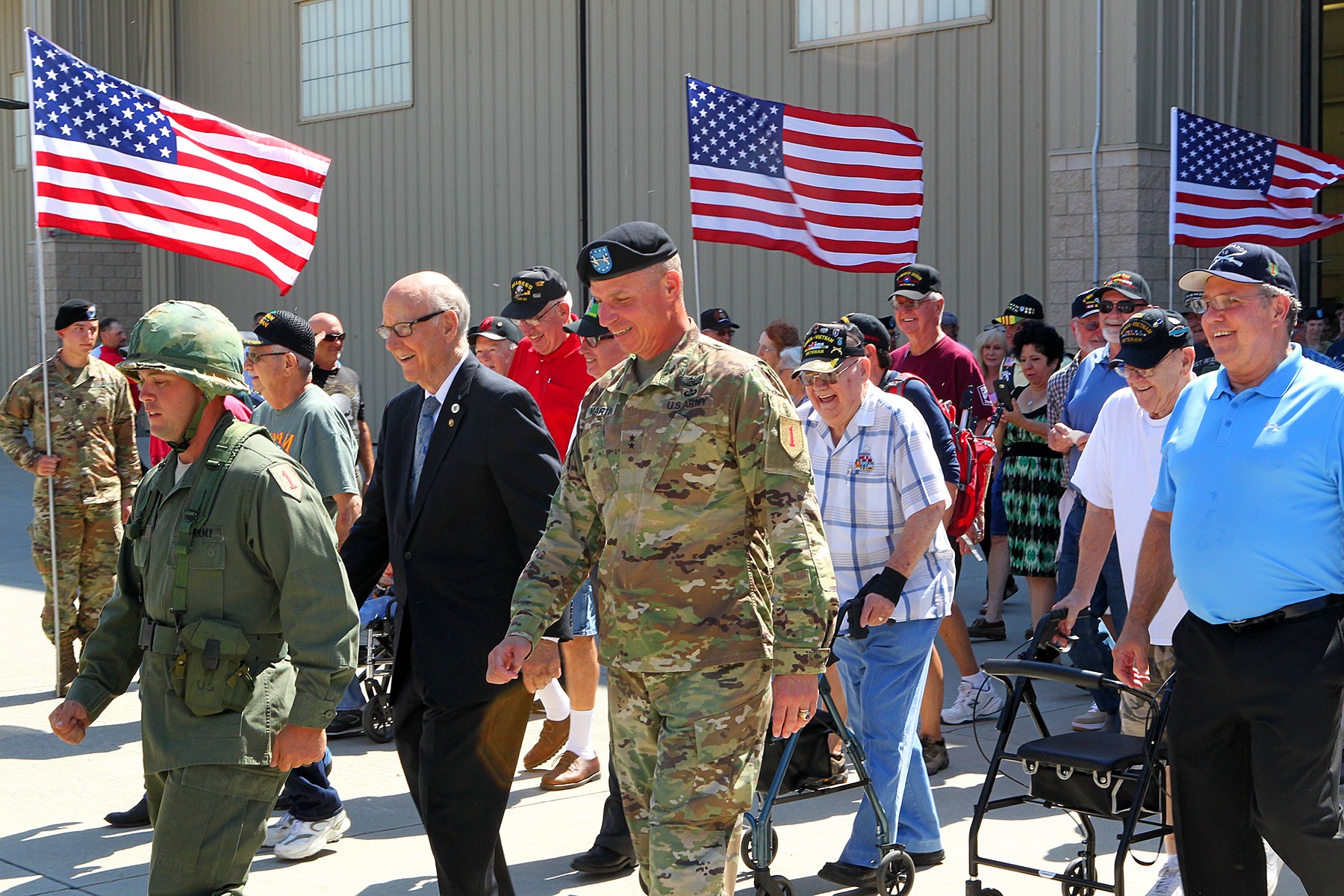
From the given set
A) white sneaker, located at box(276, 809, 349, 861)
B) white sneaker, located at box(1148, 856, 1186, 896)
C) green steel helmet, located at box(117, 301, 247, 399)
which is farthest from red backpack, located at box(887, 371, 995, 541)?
green steel helmet, located at box(117, 301, 247, 399)

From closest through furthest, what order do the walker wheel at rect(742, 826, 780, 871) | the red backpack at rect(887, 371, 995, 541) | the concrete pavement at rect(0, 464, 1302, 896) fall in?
1. the walker wheel at rect(742, 826, 780, 871)
2. the concrete pavement at rect(0, 464, 1302, 896)
3. the red backpack at rect(887, 371, 995, 541)

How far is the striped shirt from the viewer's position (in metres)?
5.43

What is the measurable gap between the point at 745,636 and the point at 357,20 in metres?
18.4

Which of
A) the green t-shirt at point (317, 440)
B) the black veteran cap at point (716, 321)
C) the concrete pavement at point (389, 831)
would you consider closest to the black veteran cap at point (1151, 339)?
the concrete pavement at point (389, 831)

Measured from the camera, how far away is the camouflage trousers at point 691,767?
3675 millimetres

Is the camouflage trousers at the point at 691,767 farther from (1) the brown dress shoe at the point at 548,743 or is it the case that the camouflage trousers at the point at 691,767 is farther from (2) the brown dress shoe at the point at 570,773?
(1) the brown dress shoe at the point at 548,743

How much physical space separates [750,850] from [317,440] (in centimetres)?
251

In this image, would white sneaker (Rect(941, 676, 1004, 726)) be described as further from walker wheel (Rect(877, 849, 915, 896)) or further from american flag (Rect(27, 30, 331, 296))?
american flag (Rect(27, 30, 331, 296))

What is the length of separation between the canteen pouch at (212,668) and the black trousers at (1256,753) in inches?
98.4

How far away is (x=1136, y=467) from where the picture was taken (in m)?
5.29

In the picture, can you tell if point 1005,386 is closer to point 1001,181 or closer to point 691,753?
point 1001,181

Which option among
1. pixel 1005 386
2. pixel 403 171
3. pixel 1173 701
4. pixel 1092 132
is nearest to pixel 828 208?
pixel 1005 386

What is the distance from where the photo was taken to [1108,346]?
303 inches

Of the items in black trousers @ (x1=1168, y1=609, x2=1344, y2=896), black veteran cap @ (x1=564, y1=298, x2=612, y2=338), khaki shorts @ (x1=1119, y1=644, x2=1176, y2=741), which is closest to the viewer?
black trousers @ (x1=1168, y1=609, x2=1344, y2=896)
